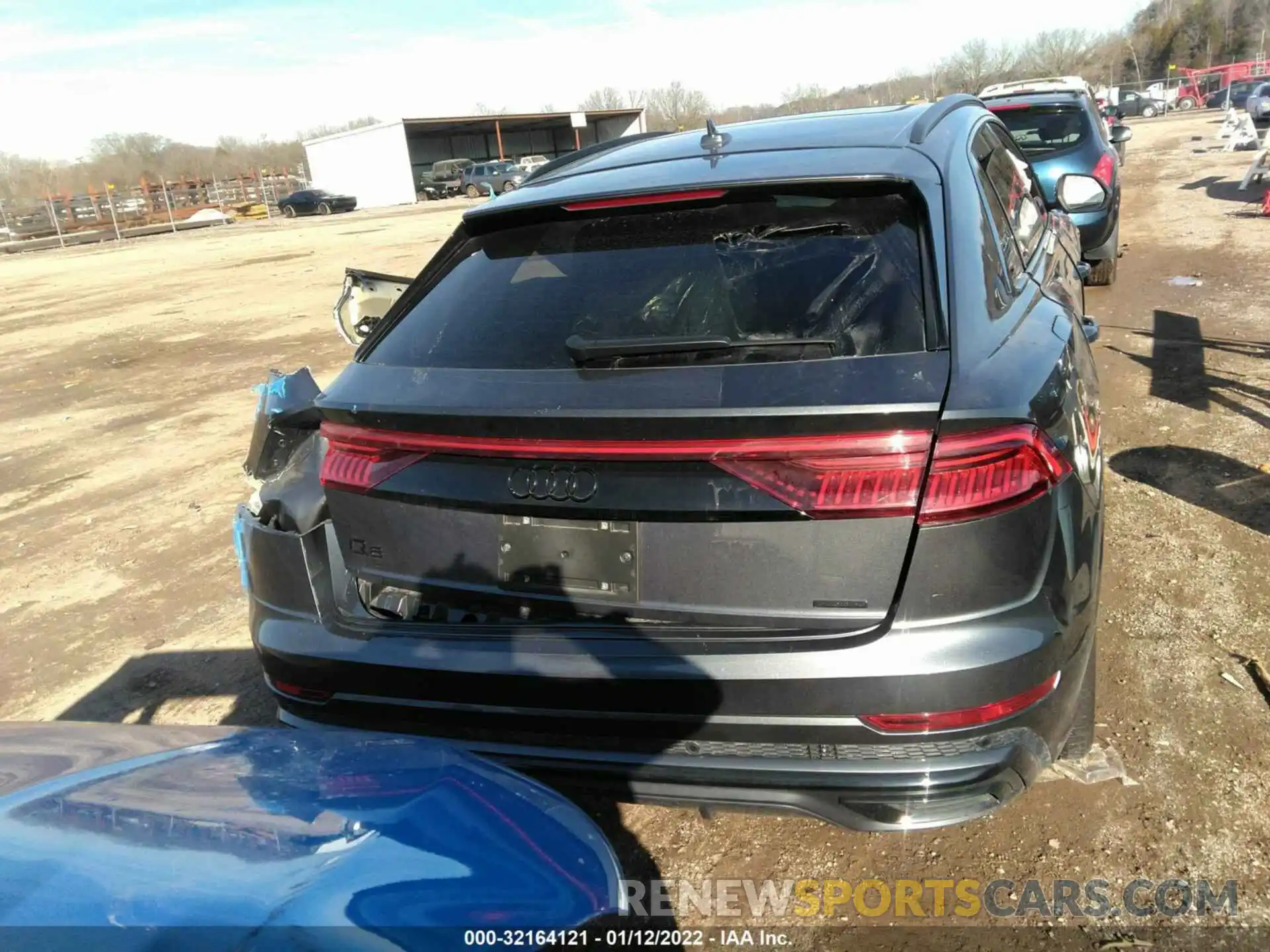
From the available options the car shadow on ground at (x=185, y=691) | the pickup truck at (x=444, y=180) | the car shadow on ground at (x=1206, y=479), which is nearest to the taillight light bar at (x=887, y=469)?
the car shadow on ground at (x=185, y=691)

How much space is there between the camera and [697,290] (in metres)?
2.23

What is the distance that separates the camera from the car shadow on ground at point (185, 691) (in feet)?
11.2

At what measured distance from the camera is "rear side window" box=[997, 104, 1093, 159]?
8.45m

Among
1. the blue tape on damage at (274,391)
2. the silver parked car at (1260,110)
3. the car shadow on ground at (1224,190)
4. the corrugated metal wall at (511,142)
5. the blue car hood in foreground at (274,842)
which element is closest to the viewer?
the blue car hood in foreground at (274,842)

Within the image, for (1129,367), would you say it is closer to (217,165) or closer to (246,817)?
(246,817)

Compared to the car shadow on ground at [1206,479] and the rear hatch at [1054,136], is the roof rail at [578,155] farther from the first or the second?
the rear hatch at [1054,136]

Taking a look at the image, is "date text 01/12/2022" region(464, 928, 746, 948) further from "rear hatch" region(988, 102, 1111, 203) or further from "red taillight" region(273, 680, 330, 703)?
"rear hatch" region(988, 102, 1111, 203)

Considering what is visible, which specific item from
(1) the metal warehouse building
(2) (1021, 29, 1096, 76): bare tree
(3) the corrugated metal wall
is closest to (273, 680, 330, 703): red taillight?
(1) the metal warehouse building

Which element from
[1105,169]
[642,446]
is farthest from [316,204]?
[642,446]

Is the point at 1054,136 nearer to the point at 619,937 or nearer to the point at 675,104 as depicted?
the point at 619,937

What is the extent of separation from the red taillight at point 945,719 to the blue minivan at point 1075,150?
6.72 m

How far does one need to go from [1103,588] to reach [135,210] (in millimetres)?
59973

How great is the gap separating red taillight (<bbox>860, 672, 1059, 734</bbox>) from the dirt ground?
63cm

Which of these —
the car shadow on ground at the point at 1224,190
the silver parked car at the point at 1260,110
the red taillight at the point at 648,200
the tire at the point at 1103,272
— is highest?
the silver parked car at the point at 1260,110
